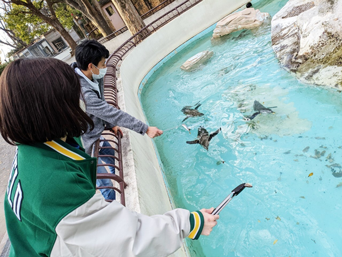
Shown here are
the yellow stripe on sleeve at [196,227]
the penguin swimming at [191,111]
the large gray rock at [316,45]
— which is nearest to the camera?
the yellow stripe on sleeve at [196,227]

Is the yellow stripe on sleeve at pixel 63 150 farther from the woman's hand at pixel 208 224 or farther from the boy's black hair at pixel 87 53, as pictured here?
the boy's black hair at pixel 87 53

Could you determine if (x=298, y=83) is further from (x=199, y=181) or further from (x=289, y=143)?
(x=199, y=181)

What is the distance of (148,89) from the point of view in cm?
756

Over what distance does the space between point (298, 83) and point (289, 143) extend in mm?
1559

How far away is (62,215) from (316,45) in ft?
15.0

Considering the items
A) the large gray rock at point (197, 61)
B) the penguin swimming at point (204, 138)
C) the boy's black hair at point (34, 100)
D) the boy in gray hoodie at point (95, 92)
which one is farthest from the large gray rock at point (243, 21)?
the boy's black hair at point (34, 100)

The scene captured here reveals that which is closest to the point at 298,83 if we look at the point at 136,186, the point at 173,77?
the point at 136,186

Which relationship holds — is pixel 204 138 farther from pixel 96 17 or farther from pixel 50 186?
pixel 96 17

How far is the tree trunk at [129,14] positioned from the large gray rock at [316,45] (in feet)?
24.1

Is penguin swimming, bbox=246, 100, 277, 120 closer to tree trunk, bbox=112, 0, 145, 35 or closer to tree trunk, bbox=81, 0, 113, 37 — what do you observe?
tree trunk, bbox=112, 0, 145, 35

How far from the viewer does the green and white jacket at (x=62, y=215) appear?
30.5 inches

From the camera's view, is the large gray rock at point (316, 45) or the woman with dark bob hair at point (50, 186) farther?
the large gray rock at point (316, 45)

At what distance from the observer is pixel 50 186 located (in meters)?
0.77

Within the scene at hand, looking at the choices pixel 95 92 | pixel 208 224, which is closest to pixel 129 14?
pixel 95 92
